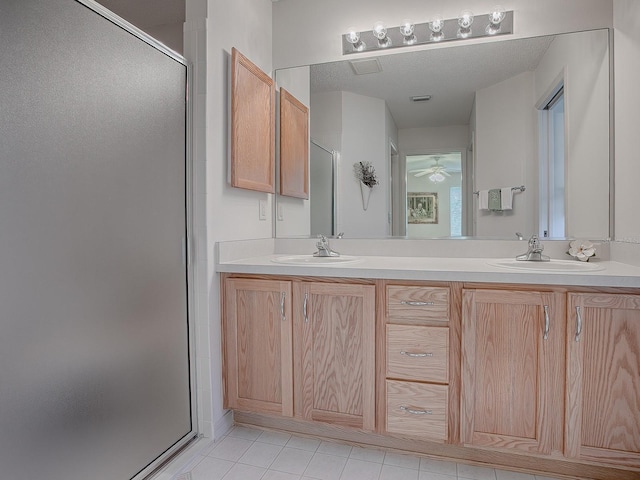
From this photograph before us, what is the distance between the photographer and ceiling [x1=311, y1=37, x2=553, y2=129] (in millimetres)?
2219

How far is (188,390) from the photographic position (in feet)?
6.30

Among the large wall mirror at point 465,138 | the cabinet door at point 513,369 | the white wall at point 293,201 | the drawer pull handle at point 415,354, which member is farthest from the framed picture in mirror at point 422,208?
the drawer pull handle at point 415,354

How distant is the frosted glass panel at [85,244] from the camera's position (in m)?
1.12

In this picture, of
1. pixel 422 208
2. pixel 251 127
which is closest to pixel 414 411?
pixel 422 208

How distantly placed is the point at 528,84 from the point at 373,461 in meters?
2.06

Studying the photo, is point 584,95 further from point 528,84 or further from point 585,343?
point 585,343

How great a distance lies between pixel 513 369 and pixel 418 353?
38 centimetres

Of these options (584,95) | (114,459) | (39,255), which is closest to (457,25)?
(584,95)

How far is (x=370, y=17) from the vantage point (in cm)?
243

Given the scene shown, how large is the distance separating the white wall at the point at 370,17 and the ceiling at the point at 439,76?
7 cm

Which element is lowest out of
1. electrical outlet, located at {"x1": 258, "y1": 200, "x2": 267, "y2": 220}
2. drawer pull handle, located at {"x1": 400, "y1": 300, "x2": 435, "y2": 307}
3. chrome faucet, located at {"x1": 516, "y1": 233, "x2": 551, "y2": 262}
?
drawer pull handle, located at {"x1": 400, "y1": 300, "x2": 435, "y2": 307}

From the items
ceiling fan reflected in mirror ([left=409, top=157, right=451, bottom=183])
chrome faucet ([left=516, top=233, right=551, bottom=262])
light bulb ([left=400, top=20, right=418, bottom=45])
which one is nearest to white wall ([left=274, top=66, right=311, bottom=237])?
light bulb ([left=400, top=20, right=418, bottom=45])

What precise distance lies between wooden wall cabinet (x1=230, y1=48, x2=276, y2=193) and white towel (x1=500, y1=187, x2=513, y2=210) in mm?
1314

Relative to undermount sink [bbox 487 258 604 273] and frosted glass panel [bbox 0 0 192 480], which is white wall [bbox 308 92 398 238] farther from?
frosted glass panel [bbox 0 0 192 480]
